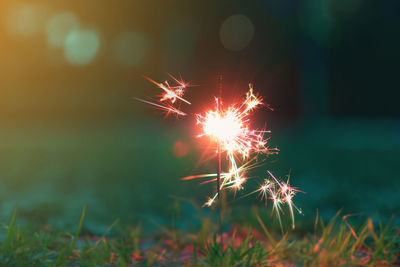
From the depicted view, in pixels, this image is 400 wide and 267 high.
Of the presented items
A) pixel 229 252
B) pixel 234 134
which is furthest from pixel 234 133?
pixel 229 252

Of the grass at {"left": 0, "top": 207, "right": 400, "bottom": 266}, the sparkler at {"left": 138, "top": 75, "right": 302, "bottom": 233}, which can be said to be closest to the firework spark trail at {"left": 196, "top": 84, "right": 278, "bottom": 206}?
the sparkler at {"left": 138, "top": 75, "right": 302, "bottom": 233}

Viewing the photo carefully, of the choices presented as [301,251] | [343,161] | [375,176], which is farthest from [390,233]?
[343,161]

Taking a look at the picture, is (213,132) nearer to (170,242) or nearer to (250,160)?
(250,160)

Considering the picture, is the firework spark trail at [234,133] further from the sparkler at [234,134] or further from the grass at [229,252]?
the grass at [229,252]

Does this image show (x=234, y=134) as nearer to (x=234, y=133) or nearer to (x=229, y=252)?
(x=234, y=133)

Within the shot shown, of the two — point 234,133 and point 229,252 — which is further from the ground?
point 234,133

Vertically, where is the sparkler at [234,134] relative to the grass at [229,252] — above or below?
above

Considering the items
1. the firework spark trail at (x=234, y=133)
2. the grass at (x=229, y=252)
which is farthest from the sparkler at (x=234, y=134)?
the grass at (x=229, y=252)

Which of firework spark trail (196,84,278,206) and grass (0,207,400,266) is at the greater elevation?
firework spark trail (196,84,278,206)

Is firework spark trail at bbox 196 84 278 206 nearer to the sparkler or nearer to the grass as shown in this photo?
the sparkler

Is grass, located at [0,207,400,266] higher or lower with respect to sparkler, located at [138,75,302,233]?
lower

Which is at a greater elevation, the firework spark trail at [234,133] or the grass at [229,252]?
the firework spark trail at [234,133]
